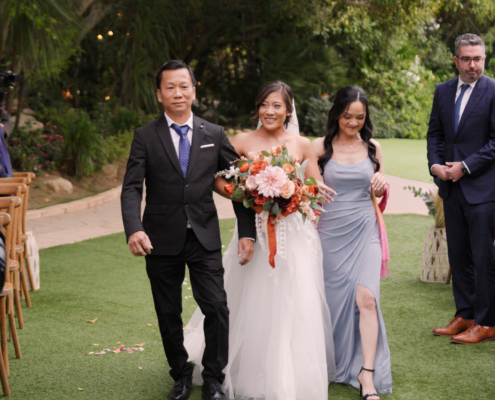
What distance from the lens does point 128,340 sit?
462 centimetres

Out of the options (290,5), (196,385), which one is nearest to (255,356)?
(196,385)

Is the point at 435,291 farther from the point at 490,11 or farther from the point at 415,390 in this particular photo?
the point at 490,11

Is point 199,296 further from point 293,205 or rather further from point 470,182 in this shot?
point 470,182

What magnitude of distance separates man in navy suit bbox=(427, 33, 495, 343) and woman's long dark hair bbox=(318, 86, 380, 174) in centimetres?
81

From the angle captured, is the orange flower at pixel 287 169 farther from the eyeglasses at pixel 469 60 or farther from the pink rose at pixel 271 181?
the eyeglasses at pixel 469 60

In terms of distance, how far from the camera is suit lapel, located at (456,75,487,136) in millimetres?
4422

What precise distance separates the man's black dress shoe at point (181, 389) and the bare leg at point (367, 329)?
0.99 meters

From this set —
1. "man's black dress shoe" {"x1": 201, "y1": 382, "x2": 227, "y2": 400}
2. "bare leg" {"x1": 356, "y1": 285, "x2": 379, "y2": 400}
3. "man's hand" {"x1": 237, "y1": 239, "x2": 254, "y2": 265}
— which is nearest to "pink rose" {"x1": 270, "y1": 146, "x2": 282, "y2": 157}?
"man's hand" {"x1": 237, "y1": 239, "x2": 254, "y2": 265}

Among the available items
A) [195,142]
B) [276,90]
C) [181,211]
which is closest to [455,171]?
[276,90]

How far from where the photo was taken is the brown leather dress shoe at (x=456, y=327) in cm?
466

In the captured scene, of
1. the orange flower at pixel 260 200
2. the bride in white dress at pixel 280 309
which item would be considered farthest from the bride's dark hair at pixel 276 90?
the orange flower at pixel 260 200

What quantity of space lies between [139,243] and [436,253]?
3.84m

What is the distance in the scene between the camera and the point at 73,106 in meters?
16.3

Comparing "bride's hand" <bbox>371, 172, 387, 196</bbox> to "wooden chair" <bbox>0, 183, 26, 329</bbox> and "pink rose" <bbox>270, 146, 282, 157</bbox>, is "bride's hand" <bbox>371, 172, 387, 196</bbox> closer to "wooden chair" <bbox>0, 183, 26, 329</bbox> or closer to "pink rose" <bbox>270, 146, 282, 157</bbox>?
"pink rose" <bbox>270, 146, 282, 157</bbox>
